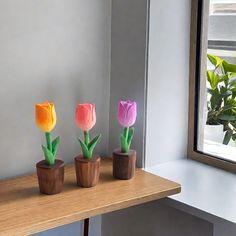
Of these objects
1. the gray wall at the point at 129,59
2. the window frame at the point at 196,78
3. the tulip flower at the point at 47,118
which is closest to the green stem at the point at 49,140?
the tulip flower at the point at 47,118

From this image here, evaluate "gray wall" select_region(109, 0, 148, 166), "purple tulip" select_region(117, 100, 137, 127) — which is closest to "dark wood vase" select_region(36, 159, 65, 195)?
"purple tulip" select_region(117, 100, 137, 127)

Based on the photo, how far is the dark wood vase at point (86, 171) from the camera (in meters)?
1.39

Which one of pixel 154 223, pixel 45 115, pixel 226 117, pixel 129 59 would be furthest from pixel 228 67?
pixel 45 115

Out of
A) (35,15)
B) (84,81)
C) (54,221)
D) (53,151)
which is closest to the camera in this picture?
(54,221)

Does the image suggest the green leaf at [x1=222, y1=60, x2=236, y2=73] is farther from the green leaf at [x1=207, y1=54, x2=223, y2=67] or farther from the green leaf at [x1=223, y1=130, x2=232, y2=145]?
the green leaf at [x1=223, y1=130, x2=232, y2=145]

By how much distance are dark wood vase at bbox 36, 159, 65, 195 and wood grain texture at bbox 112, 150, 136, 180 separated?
0.20m

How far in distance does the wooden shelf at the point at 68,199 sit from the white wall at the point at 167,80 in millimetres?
195

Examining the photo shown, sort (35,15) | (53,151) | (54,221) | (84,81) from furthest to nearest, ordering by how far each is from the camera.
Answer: (84,81) → (35,15) → (53,151) → (54,221)

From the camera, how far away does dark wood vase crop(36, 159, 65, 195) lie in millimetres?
1327

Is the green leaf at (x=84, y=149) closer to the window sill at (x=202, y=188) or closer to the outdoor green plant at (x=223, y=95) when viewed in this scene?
the window sill at (x=202, y=188)

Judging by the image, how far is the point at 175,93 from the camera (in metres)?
1.72

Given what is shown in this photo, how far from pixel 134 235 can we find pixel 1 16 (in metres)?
0.88

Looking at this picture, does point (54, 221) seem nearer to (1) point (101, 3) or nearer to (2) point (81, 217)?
(2) point (81, 217)

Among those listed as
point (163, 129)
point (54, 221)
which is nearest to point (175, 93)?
point (163, 129)
